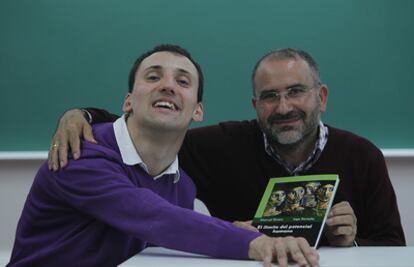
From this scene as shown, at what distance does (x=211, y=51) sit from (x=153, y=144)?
3.01ft

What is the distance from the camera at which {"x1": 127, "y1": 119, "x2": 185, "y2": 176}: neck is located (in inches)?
52.0

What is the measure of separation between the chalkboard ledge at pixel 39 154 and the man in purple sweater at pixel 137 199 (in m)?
0.86

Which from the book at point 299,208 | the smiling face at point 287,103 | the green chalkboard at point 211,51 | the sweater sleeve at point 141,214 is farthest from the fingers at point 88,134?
the green chalkboard at point 211,51

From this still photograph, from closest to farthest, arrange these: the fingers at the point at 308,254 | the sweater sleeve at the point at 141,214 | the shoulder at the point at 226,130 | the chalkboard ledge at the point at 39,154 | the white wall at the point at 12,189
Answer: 1. the fingers at the point at 308,254
2. the sweater sleeve at the point at 141,214
3. the shoulder at the point at 226,130
4. the chalkboard ledge at the point at 39,154
5. the white wall at the point at 12,189

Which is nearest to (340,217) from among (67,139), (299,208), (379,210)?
(299,208)

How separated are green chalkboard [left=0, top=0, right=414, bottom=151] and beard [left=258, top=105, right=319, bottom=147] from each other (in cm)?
37

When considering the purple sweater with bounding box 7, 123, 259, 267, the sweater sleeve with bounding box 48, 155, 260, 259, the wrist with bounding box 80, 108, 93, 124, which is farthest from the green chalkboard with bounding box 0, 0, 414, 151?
the sweater sleeve with bounding box 48, 155, 260, 259

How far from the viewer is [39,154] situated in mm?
2121

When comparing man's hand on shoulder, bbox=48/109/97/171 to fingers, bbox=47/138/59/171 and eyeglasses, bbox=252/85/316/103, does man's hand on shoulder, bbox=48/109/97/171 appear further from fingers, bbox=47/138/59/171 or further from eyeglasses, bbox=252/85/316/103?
eyeglasses, bbox=252/85/316/103

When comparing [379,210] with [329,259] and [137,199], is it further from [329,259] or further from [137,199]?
[137,199]

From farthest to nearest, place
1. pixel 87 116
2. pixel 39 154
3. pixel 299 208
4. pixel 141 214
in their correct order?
pixel 39 154 → pixel 87 116 → pixel 299 208 → pixel 141 214

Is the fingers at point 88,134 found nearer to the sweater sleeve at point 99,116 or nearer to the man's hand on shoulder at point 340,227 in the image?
the sweater sleeve at point 99,116

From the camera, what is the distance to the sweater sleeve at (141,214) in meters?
0.98

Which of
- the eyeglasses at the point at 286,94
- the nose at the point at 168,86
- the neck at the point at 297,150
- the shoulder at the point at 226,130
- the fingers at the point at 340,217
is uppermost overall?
the nose at the point at 168,86
